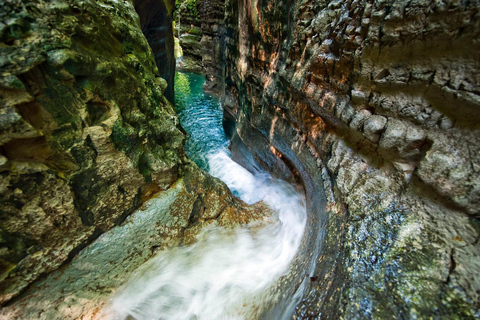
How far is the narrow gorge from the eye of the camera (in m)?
1.51

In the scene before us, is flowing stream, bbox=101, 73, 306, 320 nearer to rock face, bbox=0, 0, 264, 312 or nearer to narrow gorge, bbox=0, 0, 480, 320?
narrow gorge, bbox=0, 0, 480, 320

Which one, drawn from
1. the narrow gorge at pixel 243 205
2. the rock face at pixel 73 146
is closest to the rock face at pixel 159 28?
the narrow gorge at pixel 243 205

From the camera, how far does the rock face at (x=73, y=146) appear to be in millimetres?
1657

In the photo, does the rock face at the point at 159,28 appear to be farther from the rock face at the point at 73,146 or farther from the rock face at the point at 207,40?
the rock face at the point at 73,146

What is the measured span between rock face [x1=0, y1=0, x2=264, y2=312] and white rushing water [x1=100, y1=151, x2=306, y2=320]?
0.21m

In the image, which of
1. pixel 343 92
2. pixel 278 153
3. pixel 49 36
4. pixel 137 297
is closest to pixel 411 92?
pixel 343 92

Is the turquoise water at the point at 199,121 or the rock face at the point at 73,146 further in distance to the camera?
the turquoise water at the point at 199,121

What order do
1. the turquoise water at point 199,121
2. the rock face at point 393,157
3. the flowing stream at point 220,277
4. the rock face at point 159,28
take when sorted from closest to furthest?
the rock face at point 393,157
the flowing stream at point 220,277
the rock face at point 159,28
the turquoise water at point 199,121

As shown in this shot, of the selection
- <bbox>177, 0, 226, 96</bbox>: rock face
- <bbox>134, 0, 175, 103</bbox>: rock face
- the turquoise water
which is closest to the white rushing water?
the turquoise water

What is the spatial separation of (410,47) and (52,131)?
10.3 ft

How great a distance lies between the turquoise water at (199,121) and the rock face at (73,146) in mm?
3847

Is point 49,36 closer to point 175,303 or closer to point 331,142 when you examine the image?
point 175,303

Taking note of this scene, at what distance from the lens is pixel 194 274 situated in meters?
2.64

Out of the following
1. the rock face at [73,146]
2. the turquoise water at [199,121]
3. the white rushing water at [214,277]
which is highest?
the rock face at [73,146]
